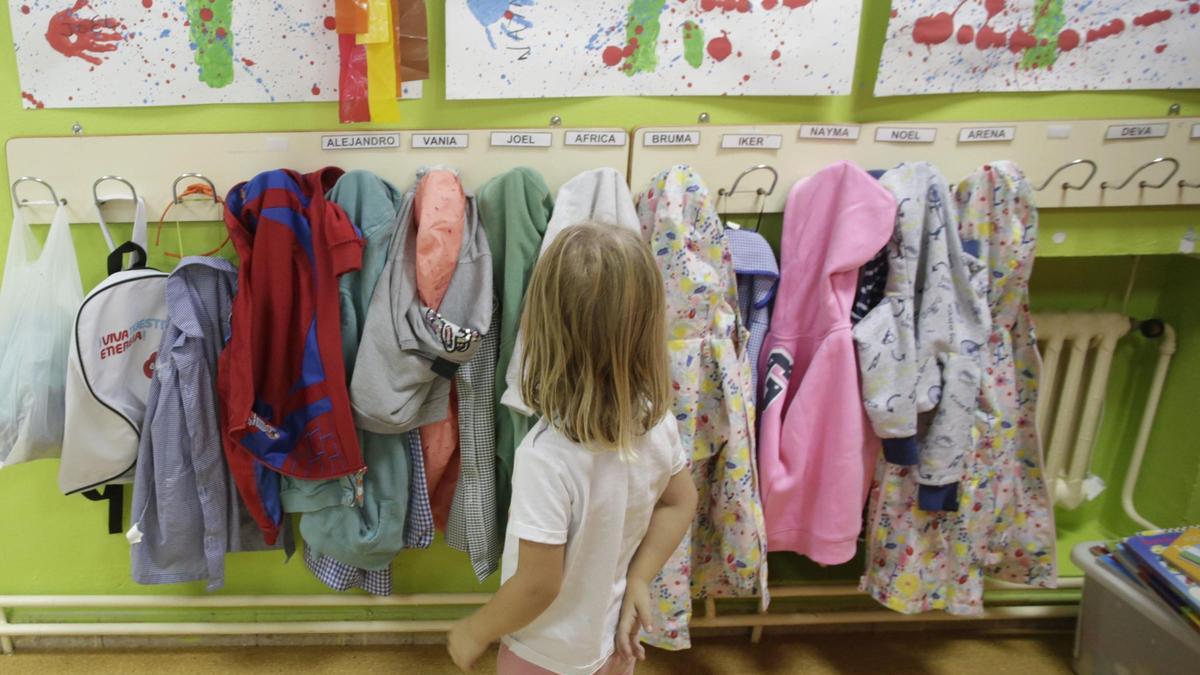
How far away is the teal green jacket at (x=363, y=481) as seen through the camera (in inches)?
49.1

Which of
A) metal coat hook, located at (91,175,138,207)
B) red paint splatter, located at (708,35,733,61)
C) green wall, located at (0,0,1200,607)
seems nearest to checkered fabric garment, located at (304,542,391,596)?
green wall, located at (0,0,1200,607)

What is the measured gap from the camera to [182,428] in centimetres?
126

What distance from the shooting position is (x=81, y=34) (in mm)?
1255

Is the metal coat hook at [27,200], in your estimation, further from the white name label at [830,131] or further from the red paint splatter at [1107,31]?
the red paint splatter at [1107,31]

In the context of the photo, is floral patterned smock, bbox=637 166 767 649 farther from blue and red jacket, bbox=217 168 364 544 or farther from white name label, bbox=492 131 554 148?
blue and red jacket, bbox=217 168 364 544

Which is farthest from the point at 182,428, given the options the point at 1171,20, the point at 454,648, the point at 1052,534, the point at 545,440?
the point at 1171,20

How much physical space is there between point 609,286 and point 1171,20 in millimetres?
1453

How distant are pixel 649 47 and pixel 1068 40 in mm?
896

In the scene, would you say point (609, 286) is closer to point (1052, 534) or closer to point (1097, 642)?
point (1052, 534)

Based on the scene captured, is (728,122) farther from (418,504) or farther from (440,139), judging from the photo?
(418,504)

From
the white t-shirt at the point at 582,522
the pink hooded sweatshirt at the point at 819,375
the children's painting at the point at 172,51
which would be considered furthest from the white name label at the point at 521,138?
the white t-shirt at the point at 582,522

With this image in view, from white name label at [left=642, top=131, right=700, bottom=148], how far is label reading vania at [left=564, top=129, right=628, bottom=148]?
2.1 inches

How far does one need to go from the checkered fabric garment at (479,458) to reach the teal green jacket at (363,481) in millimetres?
128

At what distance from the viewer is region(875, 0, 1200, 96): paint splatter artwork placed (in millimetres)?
1297
